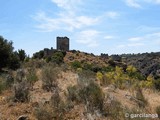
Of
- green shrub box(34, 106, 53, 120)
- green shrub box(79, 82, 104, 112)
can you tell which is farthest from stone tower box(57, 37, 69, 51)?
Answer: green shrub box(34, 106, 53, 120)

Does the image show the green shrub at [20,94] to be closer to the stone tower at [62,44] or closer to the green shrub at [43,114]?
the green shrub at [43,114]

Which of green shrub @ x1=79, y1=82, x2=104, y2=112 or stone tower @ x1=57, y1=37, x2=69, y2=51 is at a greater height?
stone tower @ x1=57, y1=37, x2=69, y2=51

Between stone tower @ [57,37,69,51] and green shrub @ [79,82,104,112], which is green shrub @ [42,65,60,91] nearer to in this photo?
green shrub @ [79,82,104,112]

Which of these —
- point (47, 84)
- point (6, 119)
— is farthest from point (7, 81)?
point (6, 119)

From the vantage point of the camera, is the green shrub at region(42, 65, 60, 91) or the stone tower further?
the stone tower

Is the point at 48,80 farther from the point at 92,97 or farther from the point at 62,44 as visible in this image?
the point at 62,44

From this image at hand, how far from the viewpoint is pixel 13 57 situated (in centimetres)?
2156

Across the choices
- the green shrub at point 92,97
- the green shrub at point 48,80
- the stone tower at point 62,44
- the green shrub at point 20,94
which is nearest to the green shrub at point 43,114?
the green shrub at point 92,97

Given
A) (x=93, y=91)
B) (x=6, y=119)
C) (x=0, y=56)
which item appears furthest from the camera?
(x=0, y=56)

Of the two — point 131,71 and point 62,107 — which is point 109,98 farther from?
point 131,71

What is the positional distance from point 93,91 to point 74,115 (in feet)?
3.52

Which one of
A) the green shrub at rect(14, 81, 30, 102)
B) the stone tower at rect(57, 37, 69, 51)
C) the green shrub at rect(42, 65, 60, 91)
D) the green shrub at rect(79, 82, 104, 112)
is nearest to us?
the green shrub at rect(79, 82, 104, 112)

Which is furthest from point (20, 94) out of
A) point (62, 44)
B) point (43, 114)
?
point (62, 44)

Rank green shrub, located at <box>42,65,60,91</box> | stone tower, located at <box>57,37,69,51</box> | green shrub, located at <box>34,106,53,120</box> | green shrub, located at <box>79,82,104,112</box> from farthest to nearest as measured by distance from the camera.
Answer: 1. stone tower, located at <box>57,37,69,51</box>
2. green shrub, located at <box>42,65,60,91</box>
3. green shrub, located at <box>79,82,104,112</box>
4. green shrub, located at <box>34,106,53,120</box>
